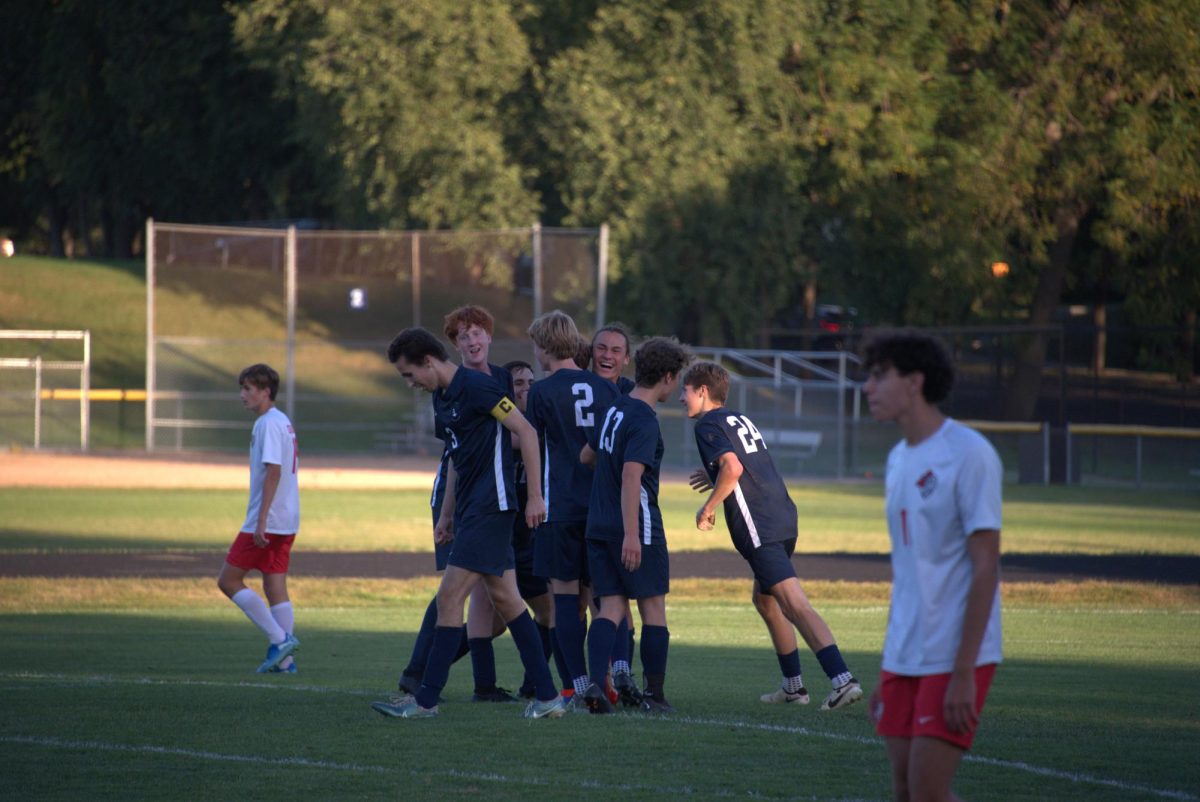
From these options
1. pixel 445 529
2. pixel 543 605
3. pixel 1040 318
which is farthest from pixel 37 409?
pixel 445 529

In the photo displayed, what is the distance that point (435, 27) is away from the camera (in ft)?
114

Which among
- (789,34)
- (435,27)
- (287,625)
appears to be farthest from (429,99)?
(287,625)

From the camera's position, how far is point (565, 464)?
26.1 ft

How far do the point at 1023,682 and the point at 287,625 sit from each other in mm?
4734

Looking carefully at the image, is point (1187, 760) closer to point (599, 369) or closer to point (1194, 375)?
point (599, 369)

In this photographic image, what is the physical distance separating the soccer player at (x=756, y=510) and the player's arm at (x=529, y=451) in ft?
3.01

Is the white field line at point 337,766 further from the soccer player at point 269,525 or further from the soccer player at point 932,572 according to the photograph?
the soccer player at point 269,525

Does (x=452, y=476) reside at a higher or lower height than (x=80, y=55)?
lower

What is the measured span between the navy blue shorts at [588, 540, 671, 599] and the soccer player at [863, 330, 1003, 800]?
3.11 m

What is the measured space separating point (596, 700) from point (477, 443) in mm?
1439

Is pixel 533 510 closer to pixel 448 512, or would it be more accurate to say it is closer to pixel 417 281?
pixel 448 512

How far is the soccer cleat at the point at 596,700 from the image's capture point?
7523 millimetres

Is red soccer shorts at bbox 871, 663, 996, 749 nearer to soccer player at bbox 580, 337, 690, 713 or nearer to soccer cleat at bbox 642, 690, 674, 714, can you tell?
soccer player at bbox 580, 337, 690, 713

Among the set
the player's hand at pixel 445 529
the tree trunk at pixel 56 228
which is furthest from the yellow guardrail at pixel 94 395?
the player's hand at pixel 445 529
